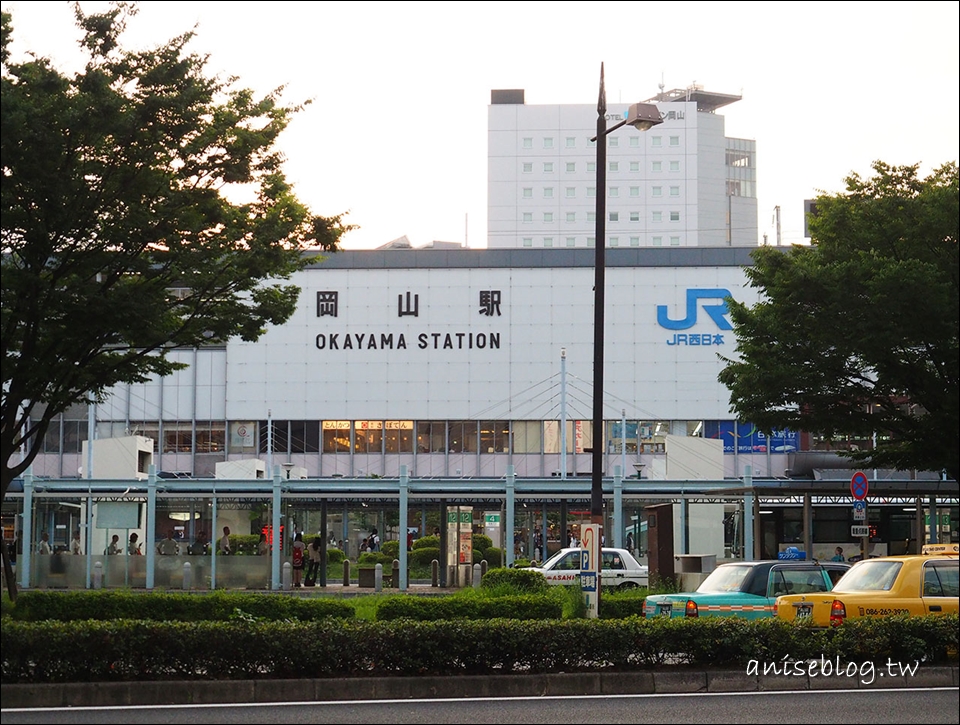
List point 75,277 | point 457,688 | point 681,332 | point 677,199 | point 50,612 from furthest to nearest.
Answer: point 677,199, point 681,332, point 50,612, point 75,277, point 457,688

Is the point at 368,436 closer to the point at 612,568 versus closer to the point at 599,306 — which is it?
the point at 612,568

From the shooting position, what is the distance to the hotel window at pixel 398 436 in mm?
74062

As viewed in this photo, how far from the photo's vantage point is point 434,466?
7425 cm

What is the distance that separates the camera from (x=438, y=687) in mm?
14727

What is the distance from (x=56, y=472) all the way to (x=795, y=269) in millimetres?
59483

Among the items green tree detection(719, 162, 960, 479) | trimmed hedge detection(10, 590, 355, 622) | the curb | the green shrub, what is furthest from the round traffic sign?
trimmed hedge detection(10, 590, 355, 622)

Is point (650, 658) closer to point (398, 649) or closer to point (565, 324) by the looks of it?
point (398, 649)

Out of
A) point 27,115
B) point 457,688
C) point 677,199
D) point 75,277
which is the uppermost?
point 677,199

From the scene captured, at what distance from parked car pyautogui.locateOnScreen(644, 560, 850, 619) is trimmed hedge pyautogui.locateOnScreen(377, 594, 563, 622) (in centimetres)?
256

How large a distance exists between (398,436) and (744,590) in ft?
181

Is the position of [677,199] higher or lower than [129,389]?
higher

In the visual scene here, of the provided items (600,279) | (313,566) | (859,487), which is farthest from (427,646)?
(313,566)

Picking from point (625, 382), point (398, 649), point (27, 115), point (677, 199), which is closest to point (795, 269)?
point (398, 649)

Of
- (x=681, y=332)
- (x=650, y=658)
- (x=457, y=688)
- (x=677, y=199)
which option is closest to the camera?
(x=457, y=688)
